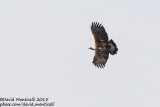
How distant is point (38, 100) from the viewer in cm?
7725

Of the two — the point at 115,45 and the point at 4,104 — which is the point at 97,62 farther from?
the point at 4,104

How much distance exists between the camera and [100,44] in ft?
246

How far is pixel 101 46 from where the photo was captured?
247 ft

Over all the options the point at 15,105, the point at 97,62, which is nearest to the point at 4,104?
the point at 15,105

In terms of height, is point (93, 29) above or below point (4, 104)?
above

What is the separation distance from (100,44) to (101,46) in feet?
1.16

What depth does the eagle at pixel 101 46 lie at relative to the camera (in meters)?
73.6

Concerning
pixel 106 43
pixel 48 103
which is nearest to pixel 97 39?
pixel 106 43

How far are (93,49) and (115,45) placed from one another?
9.89ft

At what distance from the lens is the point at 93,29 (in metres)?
73.9

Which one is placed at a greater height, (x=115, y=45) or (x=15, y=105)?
(x=115, y=45)

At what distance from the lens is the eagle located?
73562 millimetres

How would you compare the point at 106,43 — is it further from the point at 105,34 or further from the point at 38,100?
the point at 38,100

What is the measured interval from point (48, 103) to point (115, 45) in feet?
34.5
